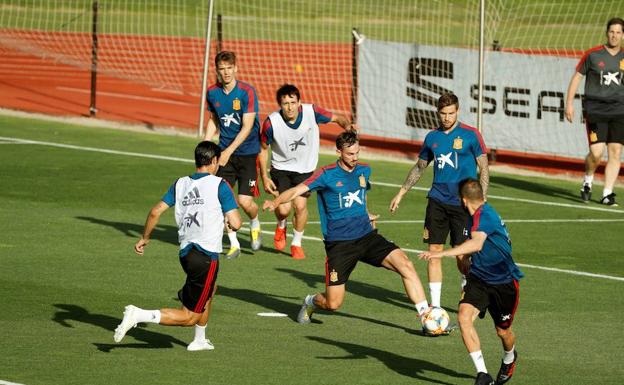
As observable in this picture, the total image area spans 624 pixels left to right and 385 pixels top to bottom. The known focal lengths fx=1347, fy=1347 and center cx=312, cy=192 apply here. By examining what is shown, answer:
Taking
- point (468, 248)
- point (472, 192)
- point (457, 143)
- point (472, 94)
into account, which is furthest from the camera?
point (472, 94)

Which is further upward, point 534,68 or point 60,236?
point 534,68

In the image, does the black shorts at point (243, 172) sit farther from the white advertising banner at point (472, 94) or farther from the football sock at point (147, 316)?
the white advertising banner at point (472, 94)

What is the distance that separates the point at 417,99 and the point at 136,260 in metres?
10.7

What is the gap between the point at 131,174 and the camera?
22.6 metres

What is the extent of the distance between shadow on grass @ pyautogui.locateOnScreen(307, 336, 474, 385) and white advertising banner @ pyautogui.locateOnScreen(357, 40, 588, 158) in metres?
12.5

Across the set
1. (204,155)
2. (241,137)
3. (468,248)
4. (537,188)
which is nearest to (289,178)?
(241,137)

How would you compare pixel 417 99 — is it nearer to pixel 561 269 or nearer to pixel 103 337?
pixel 561 269

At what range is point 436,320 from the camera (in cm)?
1260

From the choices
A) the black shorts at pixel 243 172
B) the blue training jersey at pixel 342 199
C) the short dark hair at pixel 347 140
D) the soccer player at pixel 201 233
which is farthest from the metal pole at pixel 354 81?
the soccer player at pixel 201 233

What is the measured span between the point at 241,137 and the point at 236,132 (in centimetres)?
35

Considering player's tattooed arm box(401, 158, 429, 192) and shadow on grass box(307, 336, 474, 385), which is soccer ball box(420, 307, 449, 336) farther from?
player's tattooed arm box(401, 158, 429, 192)

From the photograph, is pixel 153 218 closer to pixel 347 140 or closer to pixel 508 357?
pixel 347 140

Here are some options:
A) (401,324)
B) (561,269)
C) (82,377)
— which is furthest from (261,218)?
(82,377)

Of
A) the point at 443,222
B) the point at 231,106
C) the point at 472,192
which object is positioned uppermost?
the point at 231,106
